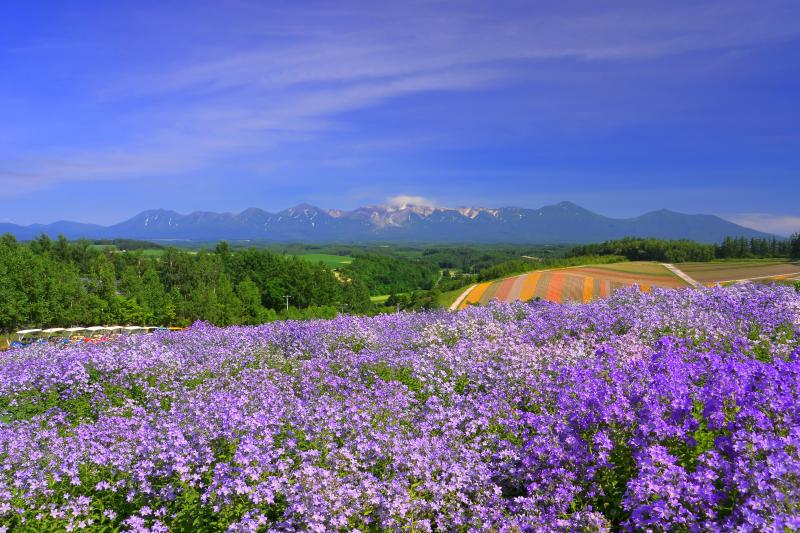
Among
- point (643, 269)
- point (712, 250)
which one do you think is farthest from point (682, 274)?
point (712, 250)

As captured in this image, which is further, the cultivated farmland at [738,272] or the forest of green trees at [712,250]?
the forest of green trees at [712,250]

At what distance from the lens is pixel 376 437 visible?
20.3ft

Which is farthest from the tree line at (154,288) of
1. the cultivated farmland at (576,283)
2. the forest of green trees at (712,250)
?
the forest of green trees at (712,250)

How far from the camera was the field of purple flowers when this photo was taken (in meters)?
4.62

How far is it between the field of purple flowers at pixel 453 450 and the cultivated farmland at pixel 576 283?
134 feet

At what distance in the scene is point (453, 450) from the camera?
625 cm

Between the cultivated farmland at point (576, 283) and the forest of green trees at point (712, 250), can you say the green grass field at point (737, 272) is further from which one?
the forest of green trees at point (712, 250)

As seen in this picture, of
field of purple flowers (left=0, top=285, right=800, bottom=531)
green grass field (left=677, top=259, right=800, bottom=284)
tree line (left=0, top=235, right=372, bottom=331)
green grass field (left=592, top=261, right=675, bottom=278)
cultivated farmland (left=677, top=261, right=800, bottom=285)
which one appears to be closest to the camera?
field of purple flowers (left=0, top=285, right=800, bottom=531)

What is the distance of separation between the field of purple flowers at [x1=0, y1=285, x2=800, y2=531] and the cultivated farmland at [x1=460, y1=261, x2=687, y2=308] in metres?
40.8

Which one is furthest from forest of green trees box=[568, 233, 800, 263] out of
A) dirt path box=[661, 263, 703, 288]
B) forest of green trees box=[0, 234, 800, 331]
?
dirt path box=[661, 263, 703, 288]

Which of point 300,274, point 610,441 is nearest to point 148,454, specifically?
point 610,441

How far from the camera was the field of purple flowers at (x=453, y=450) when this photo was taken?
4625 millimetres

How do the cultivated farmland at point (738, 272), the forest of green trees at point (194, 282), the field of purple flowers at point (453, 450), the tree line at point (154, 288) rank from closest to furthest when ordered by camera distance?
the field of purple flowers at point (453, 450) < the cultivated farmland at point (738, 272) < the tree line at point (154, 288) < the forest of green trees at point (194, 282)

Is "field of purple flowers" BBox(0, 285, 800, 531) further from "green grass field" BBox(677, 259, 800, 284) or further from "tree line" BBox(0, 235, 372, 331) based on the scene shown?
"tree line" BBox(0, 235, 372, 331)
